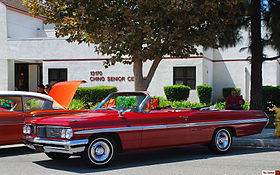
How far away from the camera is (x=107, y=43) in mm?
11742

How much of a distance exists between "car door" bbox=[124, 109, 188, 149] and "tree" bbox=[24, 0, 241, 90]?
3.64 m

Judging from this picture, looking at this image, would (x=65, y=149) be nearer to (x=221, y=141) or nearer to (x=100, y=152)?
(x=100, y=152)

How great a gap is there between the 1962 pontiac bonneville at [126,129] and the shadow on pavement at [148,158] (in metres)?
0.22

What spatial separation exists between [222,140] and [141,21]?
14.5 ft

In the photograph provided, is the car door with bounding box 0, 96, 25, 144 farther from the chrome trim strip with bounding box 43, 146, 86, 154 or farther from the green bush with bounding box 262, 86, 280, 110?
the green bush with bounding box 262, 86, 280, 110

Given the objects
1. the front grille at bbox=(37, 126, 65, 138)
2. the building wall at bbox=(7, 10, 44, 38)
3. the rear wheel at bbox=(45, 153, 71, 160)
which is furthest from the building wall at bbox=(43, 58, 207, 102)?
the front grille at bbox=(37, 126, 65, 138)

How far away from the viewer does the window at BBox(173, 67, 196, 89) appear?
21750 mm

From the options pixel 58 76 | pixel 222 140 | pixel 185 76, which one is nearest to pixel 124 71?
pixel 185 76

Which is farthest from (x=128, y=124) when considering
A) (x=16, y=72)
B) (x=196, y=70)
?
(x=16, y=72)

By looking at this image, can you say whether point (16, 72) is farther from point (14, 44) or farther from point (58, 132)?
point (58, 132)

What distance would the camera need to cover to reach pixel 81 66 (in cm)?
2306

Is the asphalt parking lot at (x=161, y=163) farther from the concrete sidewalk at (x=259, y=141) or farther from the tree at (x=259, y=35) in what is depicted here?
the tree at (x=259, y=35)

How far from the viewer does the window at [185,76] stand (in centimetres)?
2175

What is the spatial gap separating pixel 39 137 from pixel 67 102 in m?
3.10
